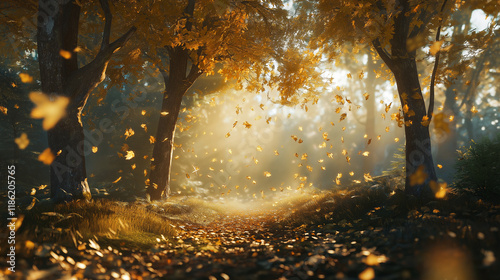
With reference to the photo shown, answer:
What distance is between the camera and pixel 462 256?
2451mm

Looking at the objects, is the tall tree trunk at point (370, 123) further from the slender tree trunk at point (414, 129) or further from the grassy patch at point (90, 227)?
the grassy patch at point (90, 227)

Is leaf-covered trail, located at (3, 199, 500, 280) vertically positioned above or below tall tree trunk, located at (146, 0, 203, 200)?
below

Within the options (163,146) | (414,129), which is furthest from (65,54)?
(414,129)

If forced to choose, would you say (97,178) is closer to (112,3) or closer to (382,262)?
(112,3)

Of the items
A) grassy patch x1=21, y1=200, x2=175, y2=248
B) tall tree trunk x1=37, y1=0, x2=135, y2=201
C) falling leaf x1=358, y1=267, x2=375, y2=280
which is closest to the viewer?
falling leaf x1=358, y1=267, x2=375, y2=280

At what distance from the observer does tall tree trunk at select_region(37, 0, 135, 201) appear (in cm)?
575

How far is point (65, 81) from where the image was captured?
5871mm

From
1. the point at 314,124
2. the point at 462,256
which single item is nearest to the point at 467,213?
the point at 462,256

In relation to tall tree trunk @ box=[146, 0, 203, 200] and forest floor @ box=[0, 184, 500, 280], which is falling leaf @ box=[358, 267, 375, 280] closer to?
forest floor @ box=[0, 184, 500, 280]

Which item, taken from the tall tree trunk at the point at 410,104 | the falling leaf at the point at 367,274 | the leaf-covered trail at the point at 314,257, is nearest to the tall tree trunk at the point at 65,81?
the leaf-covered trail at the point at 314,257

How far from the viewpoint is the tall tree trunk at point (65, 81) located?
5.75 metres

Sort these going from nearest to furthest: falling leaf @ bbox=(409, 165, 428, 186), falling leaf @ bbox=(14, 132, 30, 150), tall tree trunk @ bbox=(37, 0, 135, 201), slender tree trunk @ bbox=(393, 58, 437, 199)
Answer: falling leaf @ bbox=(14, 132, 30, 150)
tall tree trunk @ bbox=(37, 0, 135, 201)
falling leaf @ bbox=(409, 165, 428, 186)
slender tree trunk @ bbox=(393, 58, 437, 199)

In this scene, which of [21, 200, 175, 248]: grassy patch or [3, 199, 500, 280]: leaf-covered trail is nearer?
[3, 199, 500, 280]: leaf-covered trail

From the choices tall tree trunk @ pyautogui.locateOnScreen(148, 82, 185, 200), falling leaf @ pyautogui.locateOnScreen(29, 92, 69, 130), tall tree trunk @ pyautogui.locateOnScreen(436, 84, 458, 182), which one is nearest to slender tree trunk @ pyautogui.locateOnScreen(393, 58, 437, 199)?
tall tree trunk @ pyautogui.locateOnScreen(148, 82, 185, 200)
